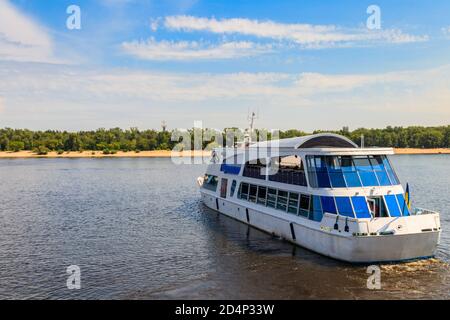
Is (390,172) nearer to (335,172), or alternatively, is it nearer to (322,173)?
(335,172)

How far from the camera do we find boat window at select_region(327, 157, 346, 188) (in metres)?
25.1

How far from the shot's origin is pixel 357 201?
2442 centimetres

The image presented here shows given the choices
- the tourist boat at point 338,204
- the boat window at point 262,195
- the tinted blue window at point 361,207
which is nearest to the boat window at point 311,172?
A: the tourist boat at point 338,204

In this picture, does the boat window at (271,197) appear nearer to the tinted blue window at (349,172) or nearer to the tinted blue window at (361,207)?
the tinted blue window at (349,172)

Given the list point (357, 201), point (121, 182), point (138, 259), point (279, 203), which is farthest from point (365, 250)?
point (121, 182)

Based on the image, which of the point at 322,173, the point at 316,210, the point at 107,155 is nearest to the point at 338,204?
the point at 316,210

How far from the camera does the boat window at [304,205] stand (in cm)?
2672

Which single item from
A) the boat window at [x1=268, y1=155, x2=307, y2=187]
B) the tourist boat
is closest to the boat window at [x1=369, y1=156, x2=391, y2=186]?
the tourist boat

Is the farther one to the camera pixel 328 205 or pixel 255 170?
pixel 255 170

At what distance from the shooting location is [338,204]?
24328 millimetres

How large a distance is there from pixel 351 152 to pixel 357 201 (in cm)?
301

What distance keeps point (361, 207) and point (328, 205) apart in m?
1.89

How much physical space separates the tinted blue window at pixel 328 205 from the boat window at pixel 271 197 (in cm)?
633

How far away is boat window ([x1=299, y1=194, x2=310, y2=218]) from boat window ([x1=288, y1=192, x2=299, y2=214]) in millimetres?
636
